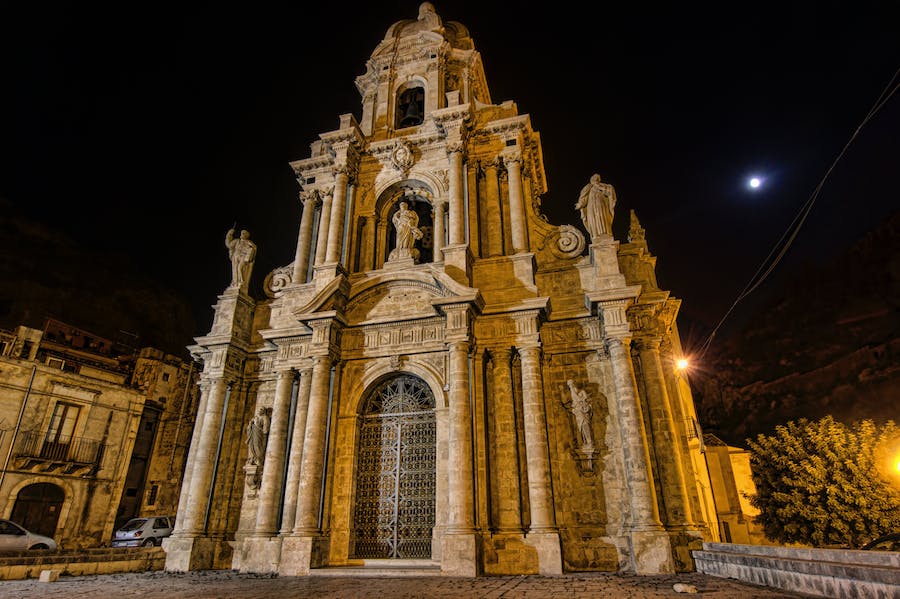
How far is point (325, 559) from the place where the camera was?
37.7ft

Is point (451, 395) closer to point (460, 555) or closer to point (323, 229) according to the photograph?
point (460, 555)

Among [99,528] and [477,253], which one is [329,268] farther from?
[99,528]

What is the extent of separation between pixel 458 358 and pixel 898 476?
12459mm

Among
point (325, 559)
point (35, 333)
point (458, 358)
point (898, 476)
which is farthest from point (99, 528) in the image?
point (898, 476)

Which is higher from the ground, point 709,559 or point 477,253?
point 477,253

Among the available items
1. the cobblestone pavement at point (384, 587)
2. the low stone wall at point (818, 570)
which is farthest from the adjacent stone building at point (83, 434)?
the low stone wall at point (818, 570)

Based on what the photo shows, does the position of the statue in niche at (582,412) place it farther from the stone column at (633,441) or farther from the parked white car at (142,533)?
the parked white car at (142,533)

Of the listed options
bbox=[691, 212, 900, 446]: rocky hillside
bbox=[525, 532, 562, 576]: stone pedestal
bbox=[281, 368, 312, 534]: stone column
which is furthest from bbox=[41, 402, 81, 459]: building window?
bbox=[691, 212, 900, 446]: rocky hillside

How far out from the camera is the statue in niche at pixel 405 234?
14.5 meters

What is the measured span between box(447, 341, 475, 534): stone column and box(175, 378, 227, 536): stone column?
6791 mm

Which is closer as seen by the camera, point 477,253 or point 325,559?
point 325,559

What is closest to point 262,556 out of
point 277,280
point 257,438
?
point 257,438

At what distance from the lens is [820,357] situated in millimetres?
32812

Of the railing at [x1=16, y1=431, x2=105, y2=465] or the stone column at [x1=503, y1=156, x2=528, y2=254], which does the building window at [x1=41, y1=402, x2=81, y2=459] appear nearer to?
the railing at [x1=16, y1=431, x2=105, y2=465]
